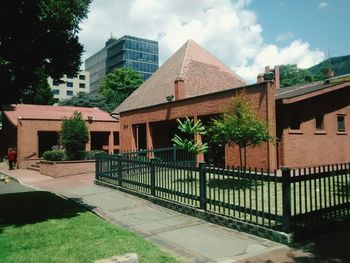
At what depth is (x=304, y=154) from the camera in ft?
56.8

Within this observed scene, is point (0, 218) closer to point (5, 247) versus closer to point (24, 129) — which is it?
point (5, 247)

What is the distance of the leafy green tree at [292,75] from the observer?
7414 centimetres

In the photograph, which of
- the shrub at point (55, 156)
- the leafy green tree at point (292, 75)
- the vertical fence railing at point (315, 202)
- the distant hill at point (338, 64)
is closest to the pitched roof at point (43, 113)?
the shrub at point (55, 156)

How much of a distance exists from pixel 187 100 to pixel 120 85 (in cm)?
4028

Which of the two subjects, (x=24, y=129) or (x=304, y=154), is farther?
(x=24, y=129)

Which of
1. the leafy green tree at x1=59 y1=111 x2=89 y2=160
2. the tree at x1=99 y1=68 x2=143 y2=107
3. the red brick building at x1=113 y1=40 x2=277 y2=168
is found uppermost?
the tree at x1=99 y1=68 x2=143 y2=107

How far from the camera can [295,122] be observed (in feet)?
57.1

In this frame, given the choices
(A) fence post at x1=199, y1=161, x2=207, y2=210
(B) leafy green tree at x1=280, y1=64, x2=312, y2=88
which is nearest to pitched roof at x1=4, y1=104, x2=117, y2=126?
(A) fence post at x1=199, y1=161, x2=207, y2=210

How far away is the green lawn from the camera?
20.0 feet

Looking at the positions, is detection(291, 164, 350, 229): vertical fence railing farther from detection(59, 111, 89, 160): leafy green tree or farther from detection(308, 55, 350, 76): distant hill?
detection(308, 55, 350, 76): distant hill

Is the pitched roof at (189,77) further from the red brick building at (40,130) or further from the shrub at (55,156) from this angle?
the shrub at (55,156)

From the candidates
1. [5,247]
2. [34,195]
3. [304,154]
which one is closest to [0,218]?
[5,247]

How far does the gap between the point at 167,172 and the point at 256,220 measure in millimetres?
3654

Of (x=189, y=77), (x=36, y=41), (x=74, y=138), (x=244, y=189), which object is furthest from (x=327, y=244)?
(x=189, y=77)
